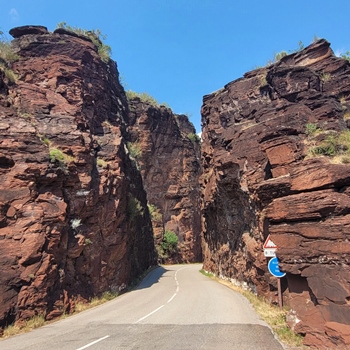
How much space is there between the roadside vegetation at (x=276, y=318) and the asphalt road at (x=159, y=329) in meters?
0.24

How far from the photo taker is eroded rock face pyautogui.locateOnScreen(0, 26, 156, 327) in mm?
11734

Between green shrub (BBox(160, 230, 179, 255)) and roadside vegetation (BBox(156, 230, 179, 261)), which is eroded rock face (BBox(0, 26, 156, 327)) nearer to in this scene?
roadside vegetation (BBox(156, 230, 179, 261))

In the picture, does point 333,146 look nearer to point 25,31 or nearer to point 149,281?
point 149,281

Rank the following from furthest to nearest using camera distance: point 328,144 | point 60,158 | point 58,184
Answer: point 60,158 → point 58,184 → point 328,144

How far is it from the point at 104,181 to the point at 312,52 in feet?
52.9

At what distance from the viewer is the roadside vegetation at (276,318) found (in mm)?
7121

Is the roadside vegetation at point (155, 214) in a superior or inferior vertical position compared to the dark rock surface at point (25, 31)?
inferior

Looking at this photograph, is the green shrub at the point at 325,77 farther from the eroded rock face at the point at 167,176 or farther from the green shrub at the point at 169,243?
the green shrub at the point at 169,243

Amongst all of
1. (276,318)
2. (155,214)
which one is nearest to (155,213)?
(155,214)

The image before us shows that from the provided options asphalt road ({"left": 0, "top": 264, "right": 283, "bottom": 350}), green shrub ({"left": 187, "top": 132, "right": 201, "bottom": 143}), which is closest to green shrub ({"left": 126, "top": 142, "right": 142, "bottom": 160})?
green shrub ({"left": 187, "top": 132, "right": 201, "bottom": 143})

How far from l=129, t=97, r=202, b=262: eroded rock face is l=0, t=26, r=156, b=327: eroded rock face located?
89.5 feet

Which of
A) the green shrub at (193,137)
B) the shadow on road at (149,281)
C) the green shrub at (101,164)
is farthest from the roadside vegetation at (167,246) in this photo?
the green shrub at (101,164)

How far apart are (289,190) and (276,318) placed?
4.26 m

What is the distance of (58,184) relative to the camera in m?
14.3
